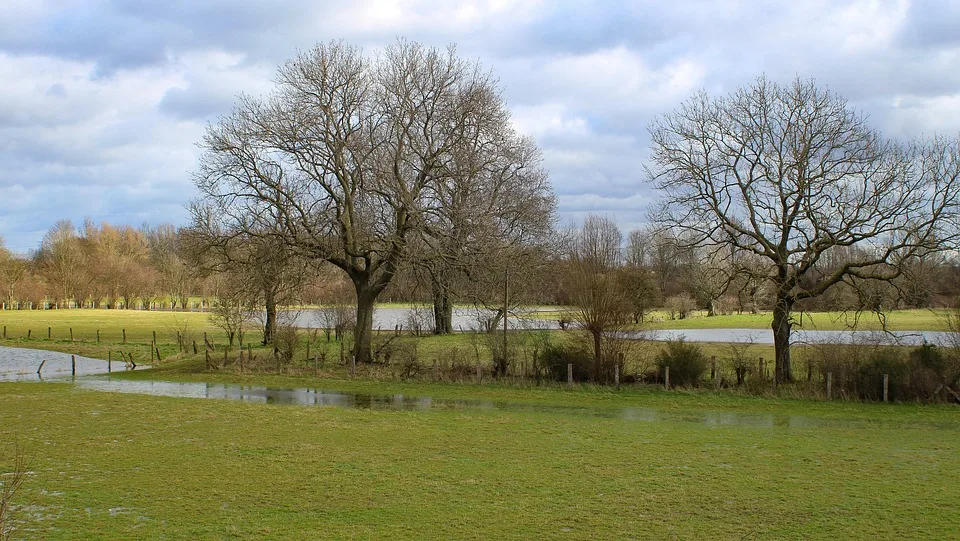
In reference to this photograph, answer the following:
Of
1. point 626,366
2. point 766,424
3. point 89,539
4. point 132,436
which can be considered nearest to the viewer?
point 89,539

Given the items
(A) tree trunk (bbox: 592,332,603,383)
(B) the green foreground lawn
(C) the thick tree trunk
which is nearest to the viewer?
(B) the green foreground lawn

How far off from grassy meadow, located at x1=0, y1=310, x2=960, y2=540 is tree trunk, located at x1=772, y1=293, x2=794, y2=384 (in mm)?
2113

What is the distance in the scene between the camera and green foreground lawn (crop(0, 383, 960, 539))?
10133 mm

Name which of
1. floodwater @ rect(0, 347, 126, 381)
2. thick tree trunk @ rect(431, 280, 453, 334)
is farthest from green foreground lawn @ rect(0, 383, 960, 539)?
floodwater @ rect(0, 347, 126, 381)

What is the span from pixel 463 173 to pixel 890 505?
2353 cm

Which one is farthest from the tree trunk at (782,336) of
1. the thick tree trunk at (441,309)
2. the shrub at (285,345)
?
the shrub at (285,345)

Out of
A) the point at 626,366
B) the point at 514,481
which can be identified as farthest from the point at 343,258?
the point at 514,481

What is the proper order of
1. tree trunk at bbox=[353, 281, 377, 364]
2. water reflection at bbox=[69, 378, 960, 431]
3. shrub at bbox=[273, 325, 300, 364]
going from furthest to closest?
shrub at bbox=[273, 325, 300, 364] < tree trunk at bbox=[353, 281, 377, 364] < water reflection at bbox=[69, 378, 960, 431]

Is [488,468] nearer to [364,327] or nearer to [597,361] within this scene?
[597,361]

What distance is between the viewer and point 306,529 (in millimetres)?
9852

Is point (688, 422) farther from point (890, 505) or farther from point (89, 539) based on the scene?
point (89, 539)

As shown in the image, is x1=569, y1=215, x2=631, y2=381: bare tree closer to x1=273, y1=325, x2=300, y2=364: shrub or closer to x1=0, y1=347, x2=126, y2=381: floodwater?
x1=273, y1=325, x2=300, y2=364: shrub

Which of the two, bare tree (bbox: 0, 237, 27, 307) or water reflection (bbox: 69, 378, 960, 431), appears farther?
bare tree (bbox: 0, 237, 27, 307)

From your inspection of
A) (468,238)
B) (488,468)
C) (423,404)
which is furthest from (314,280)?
(488,468)
